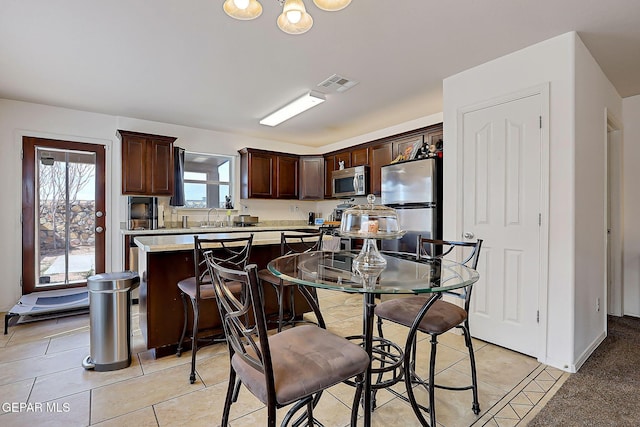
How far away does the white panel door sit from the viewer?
8.13 feet

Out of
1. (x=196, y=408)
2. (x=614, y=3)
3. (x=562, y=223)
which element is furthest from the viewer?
(x=562, y=223)

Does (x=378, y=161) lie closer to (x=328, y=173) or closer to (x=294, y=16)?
(x=328, y=173)

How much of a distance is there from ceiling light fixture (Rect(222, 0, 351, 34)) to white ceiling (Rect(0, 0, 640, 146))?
51 cm

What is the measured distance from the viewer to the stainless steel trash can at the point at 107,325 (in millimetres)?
2230

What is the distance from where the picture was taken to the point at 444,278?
152cm

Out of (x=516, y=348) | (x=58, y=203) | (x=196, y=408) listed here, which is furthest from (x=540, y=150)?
(x=58, y=203)

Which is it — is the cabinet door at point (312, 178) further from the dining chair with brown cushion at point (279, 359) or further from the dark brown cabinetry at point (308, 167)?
the dining chair with brown cushion at point (279, 359)

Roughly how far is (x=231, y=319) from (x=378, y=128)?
14.2 feet

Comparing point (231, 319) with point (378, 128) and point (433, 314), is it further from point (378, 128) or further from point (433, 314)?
point (378, 128)

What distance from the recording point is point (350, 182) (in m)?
5.06

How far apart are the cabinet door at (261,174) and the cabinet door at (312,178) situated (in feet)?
1.85

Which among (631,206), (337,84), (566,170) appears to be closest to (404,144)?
(337,84)

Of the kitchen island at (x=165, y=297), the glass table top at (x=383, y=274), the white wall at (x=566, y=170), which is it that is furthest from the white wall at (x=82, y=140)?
the glass table top at (x=383, y=274)

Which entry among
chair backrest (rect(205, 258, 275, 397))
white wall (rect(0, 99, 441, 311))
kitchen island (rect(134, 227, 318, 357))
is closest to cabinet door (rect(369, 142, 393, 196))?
white wall (rect(0, 99, 441, 311))
